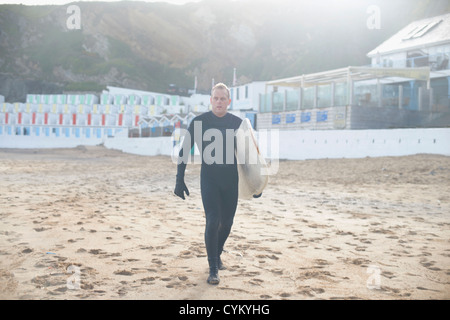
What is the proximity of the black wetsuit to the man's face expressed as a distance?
0.30ft

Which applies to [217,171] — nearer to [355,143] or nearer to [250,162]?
[250,162]

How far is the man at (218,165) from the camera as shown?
141 inches

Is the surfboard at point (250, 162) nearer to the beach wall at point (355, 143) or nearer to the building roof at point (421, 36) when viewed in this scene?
the beach wall at point (355, 143)

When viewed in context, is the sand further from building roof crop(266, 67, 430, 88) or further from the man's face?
building roof crop(266, 67, 430, 88)

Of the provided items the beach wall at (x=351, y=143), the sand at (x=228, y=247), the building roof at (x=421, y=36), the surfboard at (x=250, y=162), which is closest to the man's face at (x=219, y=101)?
the surfboard at (x=250, y=162)

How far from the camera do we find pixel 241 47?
343ft

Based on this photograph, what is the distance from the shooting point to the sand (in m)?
3.06

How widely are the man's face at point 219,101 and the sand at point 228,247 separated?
5.00ft

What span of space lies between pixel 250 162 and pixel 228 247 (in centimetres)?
130

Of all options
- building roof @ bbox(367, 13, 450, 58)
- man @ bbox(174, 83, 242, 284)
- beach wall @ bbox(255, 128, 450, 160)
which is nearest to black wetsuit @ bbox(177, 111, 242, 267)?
man @ bbox(174, 83, 242, 284)

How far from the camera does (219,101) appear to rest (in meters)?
3.66

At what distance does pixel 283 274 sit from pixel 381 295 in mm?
859

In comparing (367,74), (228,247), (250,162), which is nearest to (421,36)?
(367,74)

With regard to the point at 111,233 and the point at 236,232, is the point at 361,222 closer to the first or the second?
the point at 236,232
